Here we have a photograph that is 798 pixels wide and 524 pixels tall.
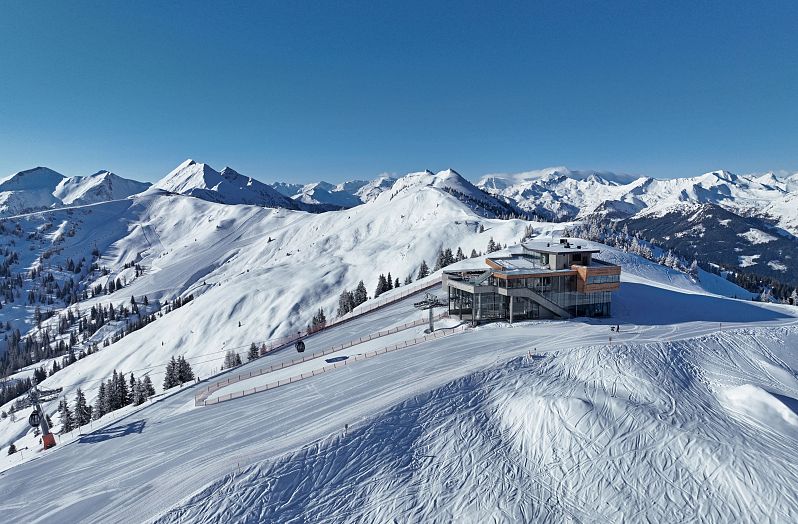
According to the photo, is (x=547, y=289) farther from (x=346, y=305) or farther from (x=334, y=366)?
(x=346, y=305)

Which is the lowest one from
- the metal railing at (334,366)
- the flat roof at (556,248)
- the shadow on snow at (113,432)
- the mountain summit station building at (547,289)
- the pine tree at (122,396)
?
the pine tree at (122,396)

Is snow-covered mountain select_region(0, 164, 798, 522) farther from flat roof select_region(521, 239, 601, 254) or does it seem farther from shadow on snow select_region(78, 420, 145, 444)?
flat roof select_region(521, 239, 601, 254)

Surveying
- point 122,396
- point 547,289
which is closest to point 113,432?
point 122,396

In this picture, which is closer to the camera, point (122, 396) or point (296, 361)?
point (296, 361)

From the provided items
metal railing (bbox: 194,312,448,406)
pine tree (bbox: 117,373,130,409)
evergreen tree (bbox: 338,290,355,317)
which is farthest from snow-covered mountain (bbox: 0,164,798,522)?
evergreen tree (bbox: 338,290,355,317)

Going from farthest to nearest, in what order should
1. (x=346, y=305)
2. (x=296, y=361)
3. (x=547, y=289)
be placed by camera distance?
(x=346, y=305)
(x=547, y=289)
(x=296, y=361)

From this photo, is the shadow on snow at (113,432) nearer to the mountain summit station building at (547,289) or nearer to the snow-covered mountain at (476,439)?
the snow-covered mountain at (476,439)

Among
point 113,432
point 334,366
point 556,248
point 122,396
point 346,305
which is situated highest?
point 556,248

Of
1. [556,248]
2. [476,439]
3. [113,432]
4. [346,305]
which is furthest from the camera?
[346,305]

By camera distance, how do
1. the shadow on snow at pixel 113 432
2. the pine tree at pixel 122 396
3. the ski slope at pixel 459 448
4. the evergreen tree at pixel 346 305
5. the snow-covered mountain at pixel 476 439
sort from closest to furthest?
1. the ski slope at pixel 459 448
2. the snow-covered mountain at pixel 476 439
3. the shadow on snow at pixel 113 432
4. the pine tree at pixel 122 396
5. the evergreen tree at pixel 346 305

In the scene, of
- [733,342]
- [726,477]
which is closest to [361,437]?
[726,477]

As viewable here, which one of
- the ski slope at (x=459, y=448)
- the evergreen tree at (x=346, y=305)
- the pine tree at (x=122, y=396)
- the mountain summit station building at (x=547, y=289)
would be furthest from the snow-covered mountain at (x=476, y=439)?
the evergreen tree at (x=346, y=305)

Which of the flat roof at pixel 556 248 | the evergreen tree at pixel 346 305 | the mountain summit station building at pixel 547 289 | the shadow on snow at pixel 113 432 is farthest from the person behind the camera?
the evergreen tree at pixel 346 305

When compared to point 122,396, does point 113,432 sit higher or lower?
higher
